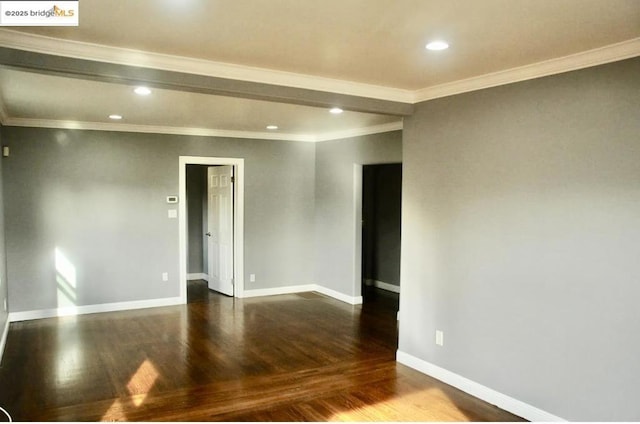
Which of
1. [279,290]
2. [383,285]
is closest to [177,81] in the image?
[279,290]

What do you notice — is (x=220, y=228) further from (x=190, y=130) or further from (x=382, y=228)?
(x=382, y=228)

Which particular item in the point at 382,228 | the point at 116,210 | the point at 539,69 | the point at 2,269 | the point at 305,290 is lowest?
the point at 305,290

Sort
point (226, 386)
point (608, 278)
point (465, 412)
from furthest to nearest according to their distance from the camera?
1. point (226, 386)
2. point (465, 412)
3. point (608, 278)

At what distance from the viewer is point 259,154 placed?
7.27m

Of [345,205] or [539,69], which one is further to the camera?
[345,205]

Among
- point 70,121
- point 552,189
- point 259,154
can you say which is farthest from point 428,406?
point 70,121

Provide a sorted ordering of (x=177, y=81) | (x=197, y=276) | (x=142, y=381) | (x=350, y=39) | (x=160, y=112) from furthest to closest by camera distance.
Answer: (x=197, y=276), (x=160, y=112), (x=142, y=381), (x=177, y=81), (x=350, y=39)

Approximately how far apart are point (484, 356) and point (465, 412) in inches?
18.3

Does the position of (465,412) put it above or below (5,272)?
below

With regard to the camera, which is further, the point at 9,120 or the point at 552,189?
the point at 9,120

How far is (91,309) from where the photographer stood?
620cm

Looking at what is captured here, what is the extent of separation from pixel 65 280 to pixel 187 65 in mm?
4192

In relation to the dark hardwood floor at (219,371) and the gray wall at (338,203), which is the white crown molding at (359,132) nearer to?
the gray wall at (338,203)

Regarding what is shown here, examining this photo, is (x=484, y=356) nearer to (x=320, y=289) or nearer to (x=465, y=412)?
(x=465, y=412)
